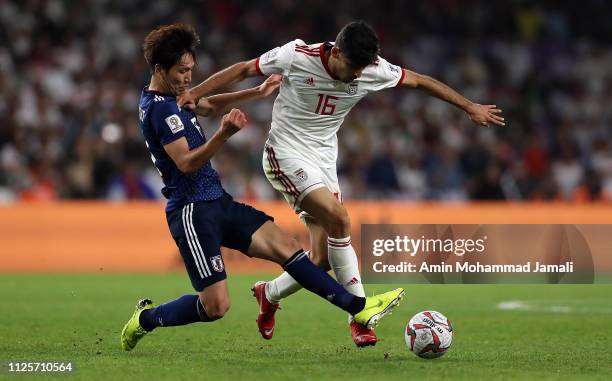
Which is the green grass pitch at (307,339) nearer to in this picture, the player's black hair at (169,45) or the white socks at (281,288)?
the white socks at (281,288)

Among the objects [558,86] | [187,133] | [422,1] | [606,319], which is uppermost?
[422,1]

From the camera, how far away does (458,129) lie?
19500 mm

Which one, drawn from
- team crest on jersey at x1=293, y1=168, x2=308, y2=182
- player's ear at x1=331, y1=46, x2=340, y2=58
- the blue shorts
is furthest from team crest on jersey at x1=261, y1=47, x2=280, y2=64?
the blue shorts

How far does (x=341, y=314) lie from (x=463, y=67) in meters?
11.2

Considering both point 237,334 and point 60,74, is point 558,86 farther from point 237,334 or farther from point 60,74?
point 237,334

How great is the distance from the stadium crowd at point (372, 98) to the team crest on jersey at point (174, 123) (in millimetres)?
9539

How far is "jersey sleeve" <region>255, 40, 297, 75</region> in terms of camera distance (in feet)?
25.1

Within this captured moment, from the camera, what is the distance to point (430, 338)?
720cm

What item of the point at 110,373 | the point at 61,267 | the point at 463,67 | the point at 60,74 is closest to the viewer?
the point at 110,373

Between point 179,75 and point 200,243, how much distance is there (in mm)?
1131

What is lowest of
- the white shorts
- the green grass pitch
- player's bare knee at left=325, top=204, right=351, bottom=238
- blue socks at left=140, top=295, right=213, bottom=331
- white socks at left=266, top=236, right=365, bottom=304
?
the green grass pitch

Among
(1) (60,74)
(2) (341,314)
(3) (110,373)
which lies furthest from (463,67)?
(3) (110,373)

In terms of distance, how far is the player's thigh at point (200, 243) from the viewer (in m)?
7.14

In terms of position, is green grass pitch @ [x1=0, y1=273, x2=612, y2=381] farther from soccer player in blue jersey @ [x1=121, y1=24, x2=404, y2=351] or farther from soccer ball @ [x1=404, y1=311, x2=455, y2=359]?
soccer player in blue jersey @ [x1=121, y1=24, x2=404, y2=351]
